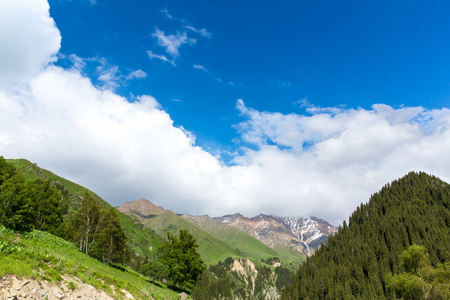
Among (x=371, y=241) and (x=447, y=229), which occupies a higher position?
(x=447, y=229)

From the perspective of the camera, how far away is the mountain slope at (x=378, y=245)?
445 feet

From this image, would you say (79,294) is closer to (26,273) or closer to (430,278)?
(26,273)

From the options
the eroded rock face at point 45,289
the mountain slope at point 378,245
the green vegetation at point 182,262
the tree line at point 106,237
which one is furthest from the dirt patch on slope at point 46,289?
the mountain slope at point 378,245

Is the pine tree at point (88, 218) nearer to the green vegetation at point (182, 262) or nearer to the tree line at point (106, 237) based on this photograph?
the tree line at point (106, 237)

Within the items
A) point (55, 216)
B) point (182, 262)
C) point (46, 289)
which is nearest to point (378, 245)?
point (182, 262)

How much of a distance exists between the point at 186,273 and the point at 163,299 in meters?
23.4

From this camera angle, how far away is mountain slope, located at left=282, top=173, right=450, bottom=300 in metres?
136

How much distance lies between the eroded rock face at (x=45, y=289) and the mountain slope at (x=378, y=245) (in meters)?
154

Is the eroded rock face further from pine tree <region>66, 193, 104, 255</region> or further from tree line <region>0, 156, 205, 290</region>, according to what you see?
pine tree <region>66, 193, 104, 255</region>

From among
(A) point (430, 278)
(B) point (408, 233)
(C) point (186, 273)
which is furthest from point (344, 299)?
(C) point (186, 273)

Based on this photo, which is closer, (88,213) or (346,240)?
(88,213)

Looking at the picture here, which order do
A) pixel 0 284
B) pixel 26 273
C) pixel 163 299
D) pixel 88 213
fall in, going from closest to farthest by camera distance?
pixel 0 284
pixel 26 273
pixel 163 299
pixel 88 213

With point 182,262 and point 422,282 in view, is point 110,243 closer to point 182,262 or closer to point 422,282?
point 182,262

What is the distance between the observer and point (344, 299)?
13338cm
